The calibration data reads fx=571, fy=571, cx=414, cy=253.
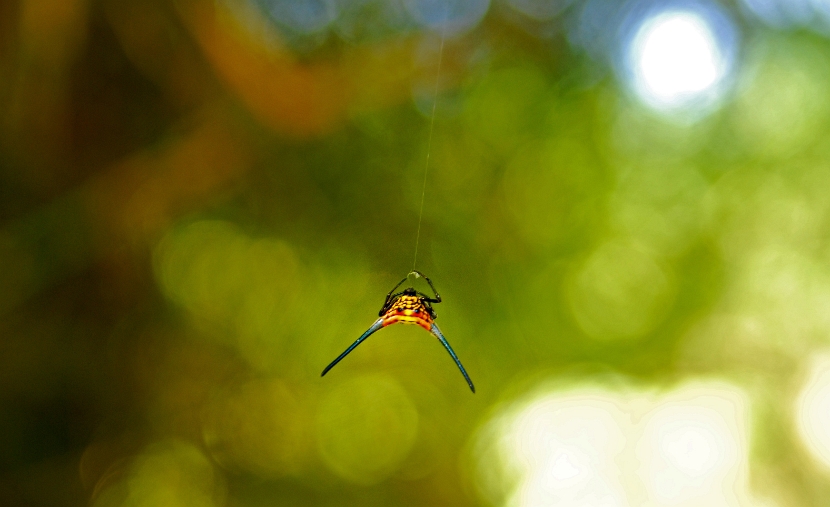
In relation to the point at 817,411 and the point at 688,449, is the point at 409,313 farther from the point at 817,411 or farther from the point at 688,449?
the point at 817,411

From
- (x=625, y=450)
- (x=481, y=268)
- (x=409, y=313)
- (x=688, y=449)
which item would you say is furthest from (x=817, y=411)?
(x=409, y=313)

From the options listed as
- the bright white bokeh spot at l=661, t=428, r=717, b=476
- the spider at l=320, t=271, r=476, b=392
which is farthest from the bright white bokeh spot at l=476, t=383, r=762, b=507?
the spider at l=320, t=271, r=476, b=392

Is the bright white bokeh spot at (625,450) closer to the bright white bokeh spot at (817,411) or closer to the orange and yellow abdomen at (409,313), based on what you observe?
the bright white bokeh spot at (817,411)

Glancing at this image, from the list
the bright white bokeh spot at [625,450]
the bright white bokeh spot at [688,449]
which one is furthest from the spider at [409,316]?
the bright white bokeh spot at [688,449]

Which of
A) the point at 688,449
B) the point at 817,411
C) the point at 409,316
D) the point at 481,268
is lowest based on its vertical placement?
the point at 409,316

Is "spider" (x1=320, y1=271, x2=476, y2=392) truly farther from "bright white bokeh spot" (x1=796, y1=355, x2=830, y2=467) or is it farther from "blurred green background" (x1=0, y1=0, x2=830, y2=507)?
"bright white bokeh spot" (x1=796, y1=355, x2=830, y2=467)

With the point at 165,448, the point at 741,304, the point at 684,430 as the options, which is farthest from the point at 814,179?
the point at 165,448

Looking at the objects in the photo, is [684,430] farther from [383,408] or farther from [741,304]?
[383,408]
